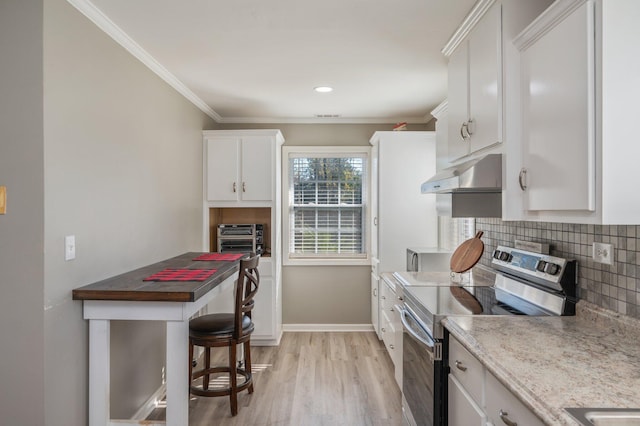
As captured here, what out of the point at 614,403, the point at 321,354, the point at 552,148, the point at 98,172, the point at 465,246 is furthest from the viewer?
the point at 321,354

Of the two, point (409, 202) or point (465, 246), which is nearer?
point (465, 246)

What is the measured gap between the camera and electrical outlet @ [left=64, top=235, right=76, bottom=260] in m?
1.91

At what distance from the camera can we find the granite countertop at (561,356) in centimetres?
102

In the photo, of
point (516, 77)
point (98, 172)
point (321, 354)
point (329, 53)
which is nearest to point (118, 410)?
point (98, 172)

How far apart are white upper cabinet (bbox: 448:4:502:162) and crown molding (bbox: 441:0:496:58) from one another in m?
0.03

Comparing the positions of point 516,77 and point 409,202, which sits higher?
point 516,77

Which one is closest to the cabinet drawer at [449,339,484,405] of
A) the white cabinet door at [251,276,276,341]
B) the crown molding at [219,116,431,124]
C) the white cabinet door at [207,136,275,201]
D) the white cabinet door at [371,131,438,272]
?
the white cabinet door at [371,131,438,272]

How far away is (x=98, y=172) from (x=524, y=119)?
7.14 feet

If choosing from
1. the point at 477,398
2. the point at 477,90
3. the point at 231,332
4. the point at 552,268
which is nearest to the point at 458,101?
the point at 477,90

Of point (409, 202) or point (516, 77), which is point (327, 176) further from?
point (516, 77)

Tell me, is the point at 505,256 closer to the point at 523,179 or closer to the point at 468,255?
the point at 468,255

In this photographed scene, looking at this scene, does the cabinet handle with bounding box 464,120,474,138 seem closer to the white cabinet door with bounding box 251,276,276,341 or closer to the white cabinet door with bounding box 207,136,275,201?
the white cabinet door with bounding box 207,136,275,201

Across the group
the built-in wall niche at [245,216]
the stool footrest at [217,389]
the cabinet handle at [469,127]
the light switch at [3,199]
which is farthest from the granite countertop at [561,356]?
the built-in wall niche at [245,216]

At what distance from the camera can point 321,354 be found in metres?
3.87
